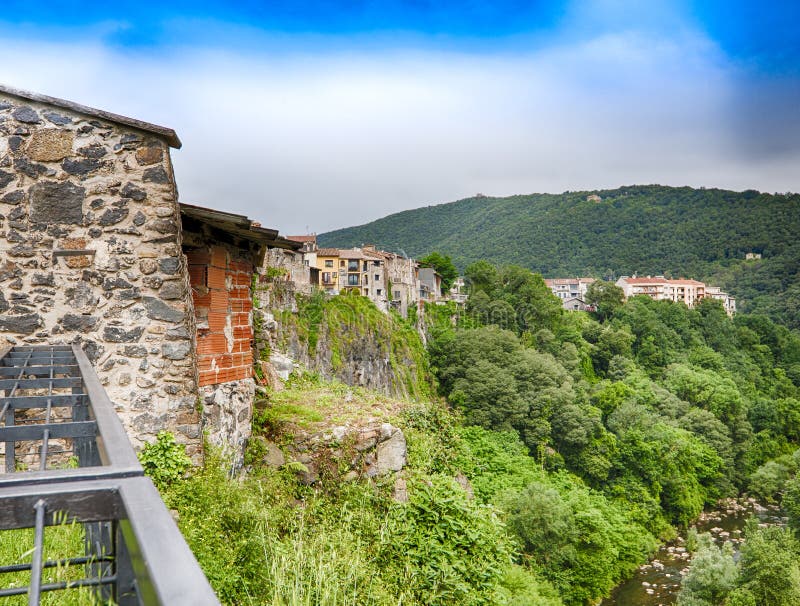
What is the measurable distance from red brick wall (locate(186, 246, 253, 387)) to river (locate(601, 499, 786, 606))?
24377mm

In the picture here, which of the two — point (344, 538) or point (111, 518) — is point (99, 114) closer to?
point (344, 538)

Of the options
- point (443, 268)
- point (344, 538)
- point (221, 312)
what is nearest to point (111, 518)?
A: point (344, 538)

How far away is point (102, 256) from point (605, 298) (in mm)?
73626

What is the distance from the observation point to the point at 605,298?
73.4 m

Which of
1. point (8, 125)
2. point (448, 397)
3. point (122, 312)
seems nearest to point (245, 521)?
point (122, 312)

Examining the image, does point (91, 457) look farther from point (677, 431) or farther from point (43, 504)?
point (677, 431)

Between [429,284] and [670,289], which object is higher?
[429,284]

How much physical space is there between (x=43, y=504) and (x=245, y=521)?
4.25 meters

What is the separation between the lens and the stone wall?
16.3 ft

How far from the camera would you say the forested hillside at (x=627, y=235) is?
97125mm

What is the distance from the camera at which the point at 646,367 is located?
60.2 metres

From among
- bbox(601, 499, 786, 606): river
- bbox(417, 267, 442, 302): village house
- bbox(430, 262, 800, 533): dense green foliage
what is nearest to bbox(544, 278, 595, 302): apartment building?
bbox(430, 262, 800, 533): dense green foliage

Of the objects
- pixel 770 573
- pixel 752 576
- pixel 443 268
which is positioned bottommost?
pixel 752 576

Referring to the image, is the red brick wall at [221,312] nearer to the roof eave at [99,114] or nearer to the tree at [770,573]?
the roof eave at [99,114]
